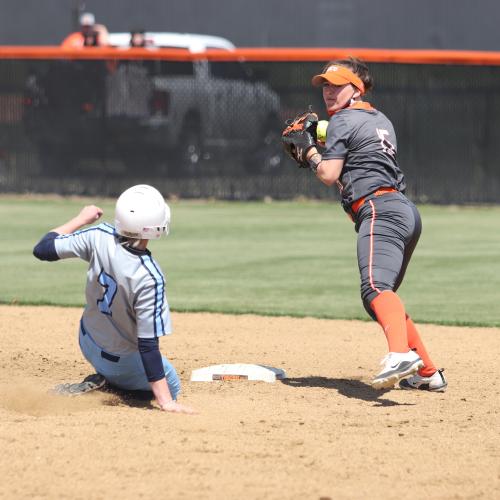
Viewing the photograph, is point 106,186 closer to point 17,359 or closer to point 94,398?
point 17,359

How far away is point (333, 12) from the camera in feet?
79.3

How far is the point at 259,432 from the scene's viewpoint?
5.28m

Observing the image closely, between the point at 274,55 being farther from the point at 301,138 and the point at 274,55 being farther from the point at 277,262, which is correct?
the point at 301,138

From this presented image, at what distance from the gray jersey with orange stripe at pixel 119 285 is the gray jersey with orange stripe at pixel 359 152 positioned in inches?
50.0

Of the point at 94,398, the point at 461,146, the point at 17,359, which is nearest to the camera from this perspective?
the point at 94,398

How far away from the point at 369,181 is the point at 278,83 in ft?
35.2

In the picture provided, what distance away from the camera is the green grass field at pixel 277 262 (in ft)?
31.5

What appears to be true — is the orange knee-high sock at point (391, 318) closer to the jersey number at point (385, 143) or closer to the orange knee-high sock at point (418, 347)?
the orange knee-high sock at point (418, 347)

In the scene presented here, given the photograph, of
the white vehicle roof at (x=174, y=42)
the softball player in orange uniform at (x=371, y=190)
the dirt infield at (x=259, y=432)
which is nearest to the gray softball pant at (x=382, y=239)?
the softball player in orange uniform at (x=371, y=190)

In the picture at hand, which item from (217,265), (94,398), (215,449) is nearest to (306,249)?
(217,265)

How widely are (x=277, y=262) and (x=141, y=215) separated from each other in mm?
6422

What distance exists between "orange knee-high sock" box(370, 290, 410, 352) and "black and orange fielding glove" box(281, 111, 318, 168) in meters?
0.88

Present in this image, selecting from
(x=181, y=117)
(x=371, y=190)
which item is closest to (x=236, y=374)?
(x=371, y=190)

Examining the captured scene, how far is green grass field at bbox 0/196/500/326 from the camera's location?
961 cm
